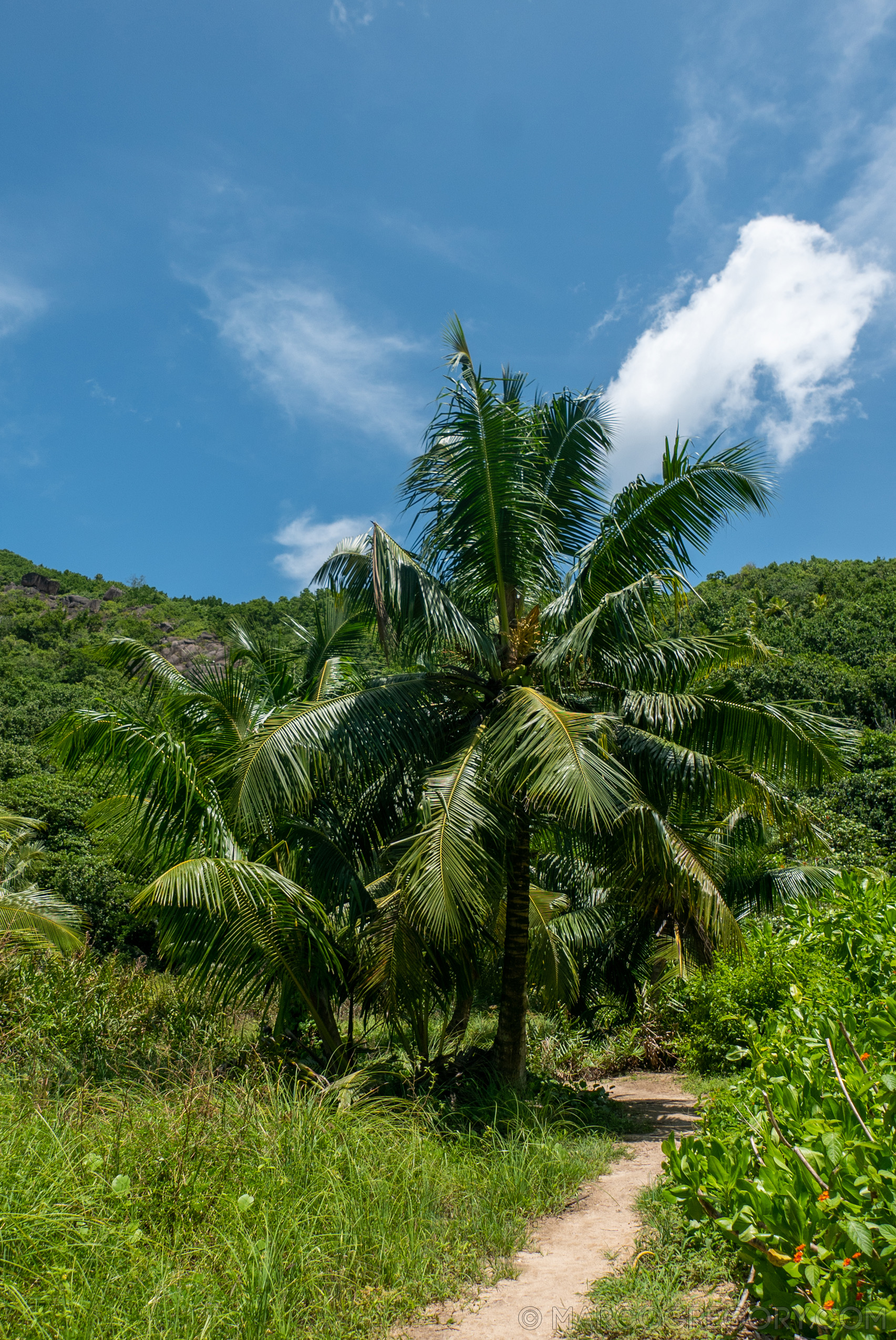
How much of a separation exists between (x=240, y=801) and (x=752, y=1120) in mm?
5008

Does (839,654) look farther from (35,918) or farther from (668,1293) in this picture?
(668,1293)

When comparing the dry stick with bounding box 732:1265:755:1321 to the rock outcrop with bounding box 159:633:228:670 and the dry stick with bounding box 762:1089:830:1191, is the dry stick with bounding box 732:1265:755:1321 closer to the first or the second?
the dry stick with bounding box 762:1089:830:1191

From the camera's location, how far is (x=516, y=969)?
7.88 m

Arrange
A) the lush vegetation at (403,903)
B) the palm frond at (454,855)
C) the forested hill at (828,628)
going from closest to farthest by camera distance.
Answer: the lush vegetation at (403,903)
the palm frond at (454,855)
the forested hill at (828,628)

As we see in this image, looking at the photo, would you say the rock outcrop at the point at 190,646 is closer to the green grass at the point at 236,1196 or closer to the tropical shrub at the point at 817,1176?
the green grass at the point at 236,1196

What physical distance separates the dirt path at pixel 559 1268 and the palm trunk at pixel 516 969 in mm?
1663

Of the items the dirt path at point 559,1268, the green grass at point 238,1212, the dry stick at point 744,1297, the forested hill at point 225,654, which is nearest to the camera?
the dry stick at point 744,1297

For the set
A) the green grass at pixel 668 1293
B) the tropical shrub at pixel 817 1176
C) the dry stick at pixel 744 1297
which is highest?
the tropical shrub at pixel 817 1176

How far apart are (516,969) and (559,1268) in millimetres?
3785

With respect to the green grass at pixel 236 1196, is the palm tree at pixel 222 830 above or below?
above

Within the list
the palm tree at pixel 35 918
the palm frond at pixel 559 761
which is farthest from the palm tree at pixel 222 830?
the palm frond at pixel 559 761

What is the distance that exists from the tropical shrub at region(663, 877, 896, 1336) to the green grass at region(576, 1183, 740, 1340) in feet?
1.44

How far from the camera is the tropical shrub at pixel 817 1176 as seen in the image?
79.8 inches

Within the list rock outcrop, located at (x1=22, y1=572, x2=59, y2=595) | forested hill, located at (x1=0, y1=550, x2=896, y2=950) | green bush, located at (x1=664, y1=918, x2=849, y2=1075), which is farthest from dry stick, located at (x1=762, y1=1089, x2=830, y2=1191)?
rock outcrop, located at (x1=22, y1=572, x2=59, y2=595)
